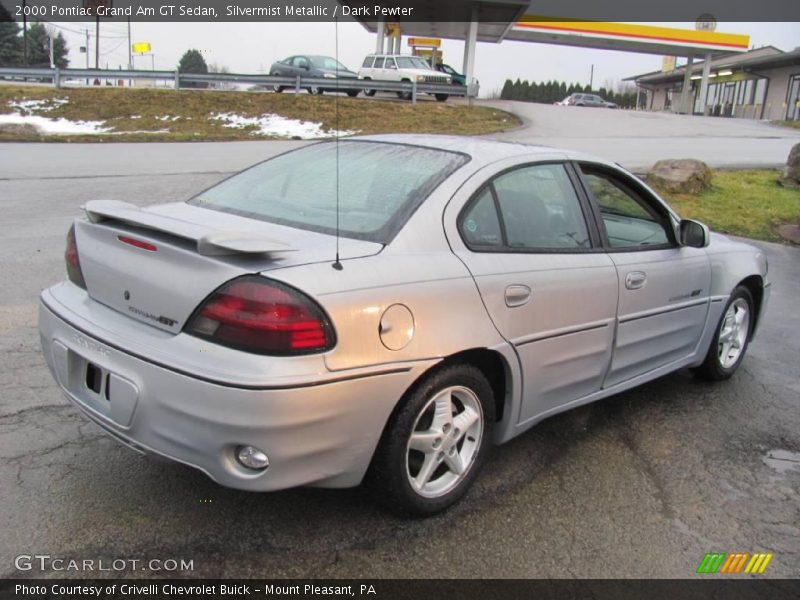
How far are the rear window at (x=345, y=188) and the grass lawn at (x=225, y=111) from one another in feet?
57.1

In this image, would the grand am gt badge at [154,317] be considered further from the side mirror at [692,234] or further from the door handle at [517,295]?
the side mirror at [692,234]

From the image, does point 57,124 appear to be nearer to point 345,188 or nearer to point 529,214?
point 345,188

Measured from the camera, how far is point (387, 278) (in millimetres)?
2637

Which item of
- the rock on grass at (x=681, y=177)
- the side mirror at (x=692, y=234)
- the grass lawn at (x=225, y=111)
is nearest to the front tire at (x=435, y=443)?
the side mirror at (x=692, y=234)

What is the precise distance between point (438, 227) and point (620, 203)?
1.76 m

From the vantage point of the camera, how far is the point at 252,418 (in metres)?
2.34

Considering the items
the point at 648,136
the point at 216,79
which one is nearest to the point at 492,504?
the point at 648,136

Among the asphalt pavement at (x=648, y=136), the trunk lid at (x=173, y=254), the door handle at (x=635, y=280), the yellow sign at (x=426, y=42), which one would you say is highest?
the yellow sign at (x=426, y=42)

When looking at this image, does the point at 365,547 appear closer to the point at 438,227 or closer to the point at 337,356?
the point at 337,356

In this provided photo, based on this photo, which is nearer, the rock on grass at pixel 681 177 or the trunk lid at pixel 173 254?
the trunk lid at pixel 173 254

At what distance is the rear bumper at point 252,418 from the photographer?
2.36m

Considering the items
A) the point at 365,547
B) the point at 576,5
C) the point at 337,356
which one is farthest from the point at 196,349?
the point at 576,5

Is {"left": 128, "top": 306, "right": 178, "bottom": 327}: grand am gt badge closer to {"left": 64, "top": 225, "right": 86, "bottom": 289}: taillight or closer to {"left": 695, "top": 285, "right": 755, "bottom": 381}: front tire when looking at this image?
{"left": 64, "top": 225, "right": 86, "bottom": 289}: taillight

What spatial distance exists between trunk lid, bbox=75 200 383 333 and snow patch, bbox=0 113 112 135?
1950cm
